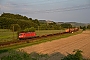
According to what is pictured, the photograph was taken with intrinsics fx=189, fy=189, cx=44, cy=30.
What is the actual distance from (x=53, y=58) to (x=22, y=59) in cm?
327

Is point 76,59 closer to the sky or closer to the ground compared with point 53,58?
closer to the sky

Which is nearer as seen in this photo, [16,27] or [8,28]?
[8,28]

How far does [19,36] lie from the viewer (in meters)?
27.2

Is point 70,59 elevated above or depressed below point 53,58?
above

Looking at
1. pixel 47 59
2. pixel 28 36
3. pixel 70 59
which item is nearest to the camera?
pixel 70 59

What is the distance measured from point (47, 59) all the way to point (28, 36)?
16671 mm

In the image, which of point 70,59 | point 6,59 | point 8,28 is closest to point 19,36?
point 8,28

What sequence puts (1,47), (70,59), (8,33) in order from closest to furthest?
(70,59) → (1,47) → (8,33)

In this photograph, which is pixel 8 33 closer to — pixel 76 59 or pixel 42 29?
pixel 42 29

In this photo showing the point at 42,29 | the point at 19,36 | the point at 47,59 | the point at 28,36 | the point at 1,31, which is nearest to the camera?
the point at 47,59

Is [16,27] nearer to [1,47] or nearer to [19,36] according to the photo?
[19,36]

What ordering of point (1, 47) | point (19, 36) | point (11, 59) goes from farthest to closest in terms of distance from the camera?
point (19, 36)
point (1, 47)
point (11, 59)

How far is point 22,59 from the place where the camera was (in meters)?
10.5

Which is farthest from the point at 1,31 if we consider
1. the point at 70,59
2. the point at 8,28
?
the point at 70,59
